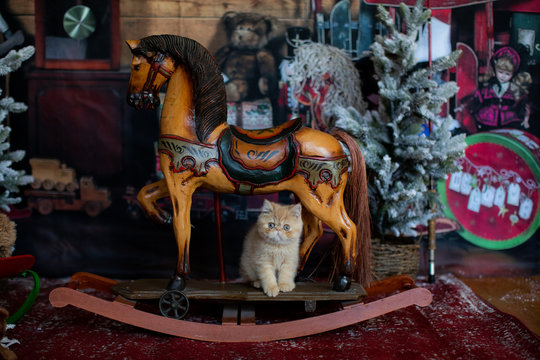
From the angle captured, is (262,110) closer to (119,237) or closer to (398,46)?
(398,46)

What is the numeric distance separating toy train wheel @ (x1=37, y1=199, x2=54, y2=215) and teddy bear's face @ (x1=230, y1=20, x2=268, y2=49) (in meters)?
1.47

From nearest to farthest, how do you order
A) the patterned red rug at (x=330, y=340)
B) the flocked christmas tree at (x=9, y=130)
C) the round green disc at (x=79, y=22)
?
the patterned red rug at (x=330, y=340)
the flocked christmas tree at (x=9, y=130)
the round green disc at (x=79, y=22)

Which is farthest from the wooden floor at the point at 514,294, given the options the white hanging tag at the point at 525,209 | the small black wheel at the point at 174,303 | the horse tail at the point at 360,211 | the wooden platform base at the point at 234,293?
the small black wheel at the point at 174,303

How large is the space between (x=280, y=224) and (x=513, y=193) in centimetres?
171

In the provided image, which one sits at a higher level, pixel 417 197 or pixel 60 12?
pixel 60 12

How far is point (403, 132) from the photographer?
2352mm

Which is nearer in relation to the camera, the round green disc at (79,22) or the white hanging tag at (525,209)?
the round green disc at (79,22)

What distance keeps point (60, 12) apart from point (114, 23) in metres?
0.33

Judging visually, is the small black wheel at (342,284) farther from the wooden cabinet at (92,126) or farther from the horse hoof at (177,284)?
the wooden cabinet at (92,126)

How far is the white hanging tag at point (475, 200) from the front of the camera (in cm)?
269

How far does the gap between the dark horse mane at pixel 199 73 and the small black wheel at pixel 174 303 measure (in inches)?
25.6

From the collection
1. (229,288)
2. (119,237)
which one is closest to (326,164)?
(229,288)

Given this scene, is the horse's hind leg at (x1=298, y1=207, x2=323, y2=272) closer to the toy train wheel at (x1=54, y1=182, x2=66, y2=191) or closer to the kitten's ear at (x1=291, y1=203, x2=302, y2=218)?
the kitten's ear at (x1=291, y1=203, x2=302, y2=218)

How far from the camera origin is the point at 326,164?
6.07 feet
